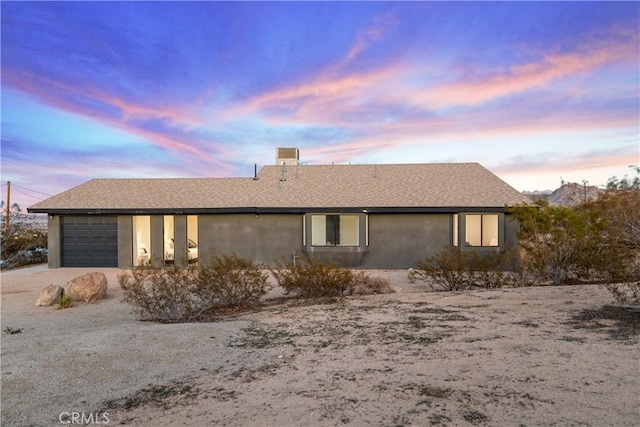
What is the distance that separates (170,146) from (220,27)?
353 inches

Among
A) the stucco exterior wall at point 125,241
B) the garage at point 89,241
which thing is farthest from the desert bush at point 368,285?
the garage at point 89,241

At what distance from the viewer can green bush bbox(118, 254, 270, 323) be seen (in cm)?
762

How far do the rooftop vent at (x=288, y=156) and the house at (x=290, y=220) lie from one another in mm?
3427

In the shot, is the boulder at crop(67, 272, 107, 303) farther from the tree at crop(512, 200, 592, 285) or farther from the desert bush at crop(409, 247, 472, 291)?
the tree at crop(512, 200, 592, 285)

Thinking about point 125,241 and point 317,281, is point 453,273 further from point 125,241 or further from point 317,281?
point 125,241

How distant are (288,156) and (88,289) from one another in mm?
13750

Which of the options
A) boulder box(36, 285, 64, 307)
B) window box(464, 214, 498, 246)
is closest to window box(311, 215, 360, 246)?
window box(464, 214, 498, 246)

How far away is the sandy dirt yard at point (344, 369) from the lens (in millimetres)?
3355

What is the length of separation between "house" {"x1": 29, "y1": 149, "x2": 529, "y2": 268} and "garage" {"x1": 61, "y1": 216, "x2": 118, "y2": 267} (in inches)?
1.7

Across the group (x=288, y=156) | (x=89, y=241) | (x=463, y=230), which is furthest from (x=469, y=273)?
(x=89, y=241)

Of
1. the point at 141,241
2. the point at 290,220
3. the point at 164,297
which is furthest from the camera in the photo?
the point at 141,241

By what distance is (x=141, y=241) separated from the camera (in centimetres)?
1836

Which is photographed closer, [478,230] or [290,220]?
[290,220]

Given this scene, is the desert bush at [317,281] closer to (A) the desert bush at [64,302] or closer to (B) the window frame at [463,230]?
(A) the desert bush at [64,302]
